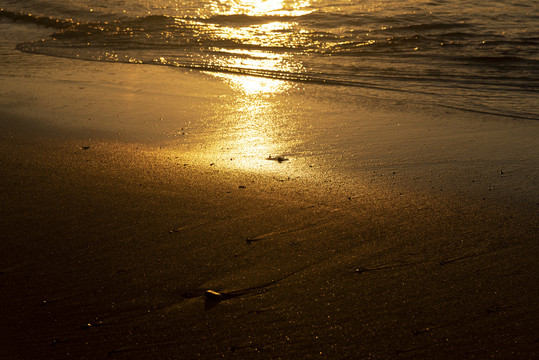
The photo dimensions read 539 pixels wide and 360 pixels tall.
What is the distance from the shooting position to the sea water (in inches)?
327

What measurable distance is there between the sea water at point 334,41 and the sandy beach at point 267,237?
252 cm

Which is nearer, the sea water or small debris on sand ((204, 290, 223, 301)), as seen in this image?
small debris on sand ((204, 290, 223, 301))

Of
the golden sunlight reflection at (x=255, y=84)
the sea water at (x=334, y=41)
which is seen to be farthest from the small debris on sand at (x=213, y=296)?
the sea water at (x=334, y=41)

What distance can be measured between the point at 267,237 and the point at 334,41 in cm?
926

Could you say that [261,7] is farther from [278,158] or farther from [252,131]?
[278,158]

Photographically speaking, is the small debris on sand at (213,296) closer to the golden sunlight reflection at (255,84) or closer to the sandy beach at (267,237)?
the sandy beach at (267,237)

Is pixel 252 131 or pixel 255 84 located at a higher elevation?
pixel 252 131

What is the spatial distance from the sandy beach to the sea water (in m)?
2.52

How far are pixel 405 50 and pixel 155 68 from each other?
5.16m

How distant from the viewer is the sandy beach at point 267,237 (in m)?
2.39

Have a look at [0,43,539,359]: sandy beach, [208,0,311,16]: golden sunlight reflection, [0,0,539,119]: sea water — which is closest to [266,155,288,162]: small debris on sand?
[0,43,539,359]: sandy beach

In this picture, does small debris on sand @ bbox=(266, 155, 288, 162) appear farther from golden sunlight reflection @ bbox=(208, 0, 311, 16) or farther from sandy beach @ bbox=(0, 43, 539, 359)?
golden sunlight reflection @ bbox=(208, 0, 311, 16)

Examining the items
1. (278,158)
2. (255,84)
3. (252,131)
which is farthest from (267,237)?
(255,84)

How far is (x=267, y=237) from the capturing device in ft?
10.6
